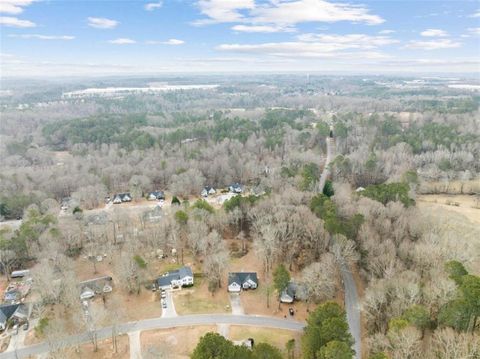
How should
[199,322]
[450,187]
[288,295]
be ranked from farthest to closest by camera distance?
[450,187]
[288,295]
[199,322]

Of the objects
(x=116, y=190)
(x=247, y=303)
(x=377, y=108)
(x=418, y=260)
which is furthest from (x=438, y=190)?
(x=377, y=108)

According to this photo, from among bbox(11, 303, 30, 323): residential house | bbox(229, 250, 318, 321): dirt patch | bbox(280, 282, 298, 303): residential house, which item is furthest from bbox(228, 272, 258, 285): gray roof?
bbox(11, 303, 30, 323): residential house

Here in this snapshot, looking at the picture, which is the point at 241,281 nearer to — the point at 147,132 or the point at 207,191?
the point at 207,191

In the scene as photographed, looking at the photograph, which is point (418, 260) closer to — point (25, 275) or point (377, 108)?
point (25, 275)

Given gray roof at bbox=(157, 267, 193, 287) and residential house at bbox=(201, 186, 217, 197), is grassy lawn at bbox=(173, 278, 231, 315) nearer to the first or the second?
gray roof at bbox=(157, 267, 193, 287)

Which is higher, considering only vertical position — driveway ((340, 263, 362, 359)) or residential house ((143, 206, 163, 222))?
residential house ((143, 206, 163, 222))

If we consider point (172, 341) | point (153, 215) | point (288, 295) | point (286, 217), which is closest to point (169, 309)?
point (172, 341)

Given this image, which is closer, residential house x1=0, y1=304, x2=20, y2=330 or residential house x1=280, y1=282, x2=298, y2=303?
residential house x1=0, y1=304, x2=20, y2=330

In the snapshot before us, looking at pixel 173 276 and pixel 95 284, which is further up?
pixel 173 276
